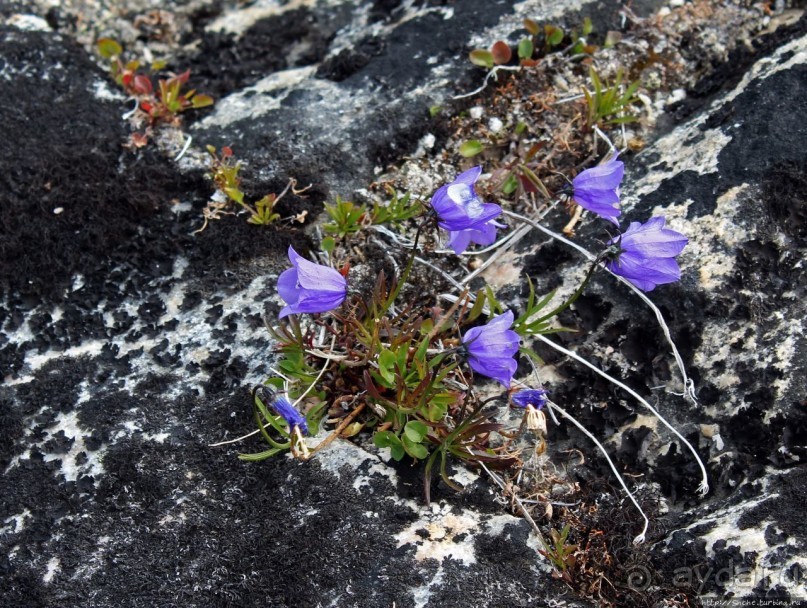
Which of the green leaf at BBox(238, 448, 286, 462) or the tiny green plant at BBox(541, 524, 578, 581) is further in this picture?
the green leaf at BBox(238, 448, 286, 462)

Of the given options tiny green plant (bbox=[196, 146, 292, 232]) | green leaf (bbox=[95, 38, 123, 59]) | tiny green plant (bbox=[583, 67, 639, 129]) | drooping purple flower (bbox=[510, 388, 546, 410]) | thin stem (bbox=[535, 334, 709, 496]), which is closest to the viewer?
thin stem (bbox=[535, 334, 709, 496])

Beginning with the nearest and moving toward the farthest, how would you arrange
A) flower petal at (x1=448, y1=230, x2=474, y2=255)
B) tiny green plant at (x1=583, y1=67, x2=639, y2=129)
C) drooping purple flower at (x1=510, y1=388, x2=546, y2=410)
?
1. drooping purple flower at (x1=510, y1=388, x2=546, y2=410)
2. flower petal at (x1=448, y1=230, x2=474, y2=255)
3. tiny green plant at (x1=583, y1=67, x2=639, y2=129)

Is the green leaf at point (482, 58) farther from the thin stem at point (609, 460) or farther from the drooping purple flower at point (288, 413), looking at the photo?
the drooping purple flower at point (288, 413)

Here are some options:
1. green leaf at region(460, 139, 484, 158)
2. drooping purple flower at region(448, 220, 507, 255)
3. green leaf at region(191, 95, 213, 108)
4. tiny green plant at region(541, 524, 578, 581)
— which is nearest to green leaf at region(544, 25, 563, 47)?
green leaf at region(460, 139, 484, 158)

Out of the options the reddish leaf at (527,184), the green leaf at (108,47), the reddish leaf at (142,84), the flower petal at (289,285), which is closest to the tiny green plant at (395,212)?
the reddish leaf at (527,184)

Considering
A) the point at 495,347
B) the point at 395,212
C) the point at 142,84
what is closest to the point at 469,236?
the point at 395,212

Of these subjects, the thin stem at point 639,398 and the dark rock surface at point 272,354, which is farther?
the thin stem at point 639,398

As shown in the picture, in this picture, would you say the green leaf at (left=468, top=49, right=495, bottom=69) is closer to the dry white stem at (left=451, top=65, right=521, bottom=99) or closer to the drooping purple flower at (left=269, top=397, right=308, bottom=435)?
the dry white stem at (left=451, top=65, right=521, bottom=99)

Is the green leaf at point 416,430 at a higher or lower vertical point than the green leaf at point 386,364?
lower
